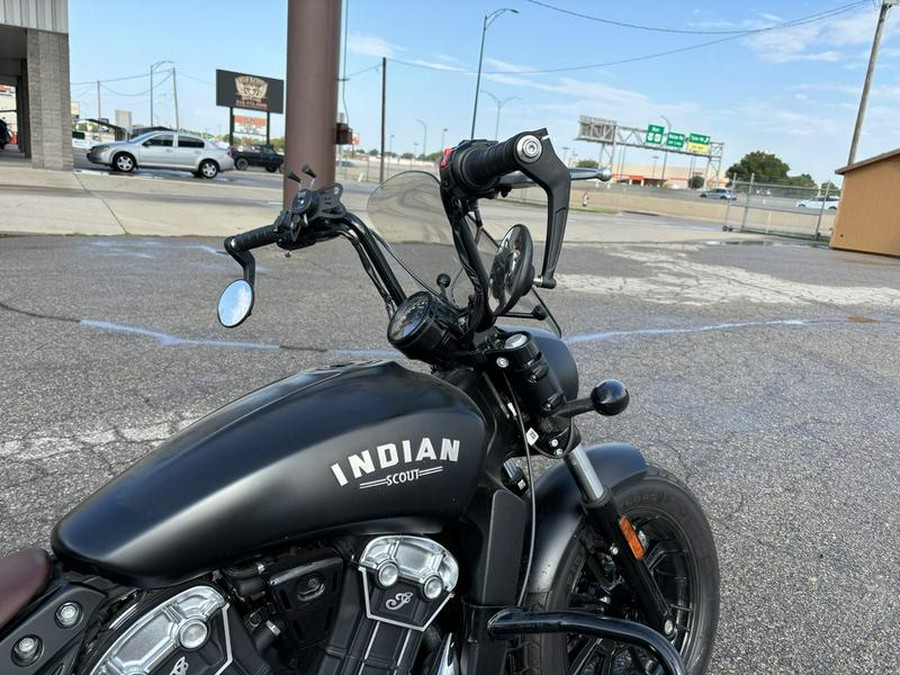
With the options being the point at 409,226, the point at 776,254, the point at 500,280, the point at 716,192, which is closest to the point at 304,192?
the point at 409,226

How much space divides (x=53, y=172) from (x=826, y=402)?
70.9 feet

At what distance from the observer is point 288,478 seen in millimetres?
1222

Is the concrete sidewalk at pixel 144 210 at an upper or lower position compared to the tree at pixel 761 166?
lower

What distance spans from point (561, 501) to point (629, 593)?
0.38 m

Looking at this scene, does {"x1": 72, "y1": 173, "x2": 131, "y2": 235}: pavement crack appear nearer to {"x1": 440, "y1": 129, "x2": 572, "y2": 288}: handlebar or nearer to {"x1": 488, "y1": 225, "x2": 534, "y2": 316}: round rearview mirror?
{"x1": 440, "y1": 129, "x2": 572, "y2": 288}: handlebar

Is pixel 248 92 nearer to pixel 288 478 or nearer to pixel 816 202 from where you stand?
pixel 816 202

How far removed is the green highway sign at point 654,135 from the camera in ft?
233

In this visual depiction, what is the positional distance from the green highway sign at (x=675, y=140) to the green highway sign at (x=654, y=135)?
4.67 ft

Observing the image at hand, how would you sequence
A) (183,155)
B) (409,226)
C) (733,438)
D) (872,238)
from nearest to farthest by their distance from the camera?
(409,226)
(733,438)
(872,238)
(183,155)

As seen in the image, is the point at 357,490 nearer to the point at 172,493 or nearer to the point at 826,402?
the point at 172,493

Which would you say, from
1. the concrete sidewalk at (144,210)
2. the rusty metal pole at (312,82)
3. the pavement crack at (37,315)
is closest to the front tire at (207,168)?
the concrete sidewalk at (144,210)

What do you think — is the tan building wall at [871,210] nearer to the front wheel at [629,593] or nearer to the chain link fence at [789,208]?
the chain link fence at [789,208]

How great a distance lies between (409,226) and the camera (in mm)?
1905

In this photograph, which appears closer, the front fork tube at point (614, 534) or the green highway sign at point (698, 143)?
the front fork tube at point (614, 534)
